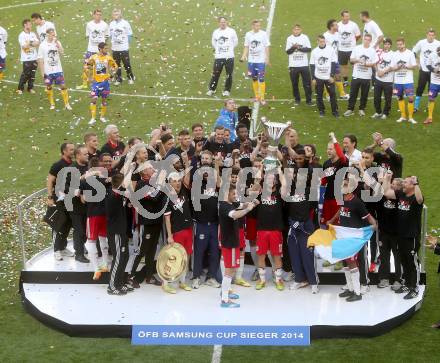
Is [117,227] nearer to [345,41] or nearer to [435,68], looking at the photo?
[435,68]

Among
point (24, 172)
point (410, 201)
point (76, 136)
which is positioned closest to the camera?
point (410, 201)

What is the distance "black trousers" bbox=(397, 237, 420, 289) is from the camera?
1205 cm

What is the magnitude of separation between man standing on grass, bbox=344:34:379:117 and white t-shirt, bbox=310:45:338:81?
515mm

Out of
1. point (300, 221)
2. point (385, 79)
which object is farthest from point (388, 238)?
point (385, 79)

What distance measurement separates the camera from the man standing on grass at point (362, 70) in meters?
19.5

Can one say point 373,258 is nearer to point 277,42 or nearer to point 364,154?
point 364,154

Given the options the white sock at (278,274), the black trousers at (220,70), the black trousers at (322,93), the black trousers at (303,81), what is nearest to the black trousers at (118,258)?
the white sock at (278,274)

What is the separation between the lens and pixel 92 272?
42.1ft

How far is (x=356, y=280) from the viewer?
39.8 ft

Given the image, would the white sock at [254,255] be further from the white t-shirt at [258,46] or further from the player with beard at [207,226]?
the white t-shirt at [258,46]

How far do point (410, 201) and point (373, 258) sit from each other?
139 centimetres

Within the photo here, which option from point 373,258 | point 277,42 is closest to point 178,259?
point 373,258

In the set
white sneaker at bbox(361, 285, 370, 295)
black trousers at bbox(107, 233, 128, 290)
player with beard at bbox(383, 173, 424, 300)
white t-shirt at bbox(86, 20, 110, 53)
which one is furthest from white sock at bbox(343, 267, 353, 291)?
white t-shirt at bbox(86, 20, 110, 53)

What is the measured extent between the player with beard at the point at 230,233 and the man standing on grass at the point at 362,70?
806cm
